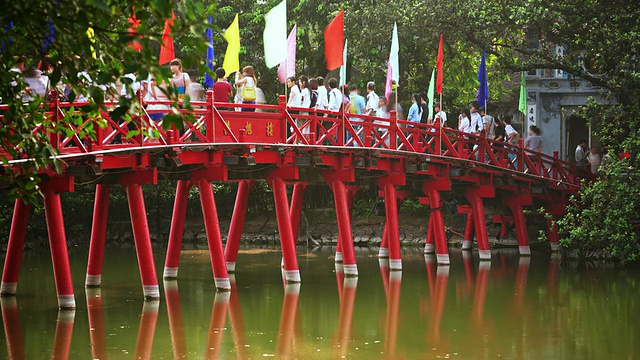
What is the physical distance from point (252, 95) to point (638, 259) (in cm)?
1348

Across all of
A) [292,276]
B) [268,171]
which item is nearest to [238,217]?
[268,171]

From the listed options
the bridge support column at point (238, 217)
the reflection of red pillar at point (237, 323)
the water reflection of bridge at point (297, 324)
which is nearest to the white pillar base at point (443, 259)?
the water reflection of bridge at point (297, 324)

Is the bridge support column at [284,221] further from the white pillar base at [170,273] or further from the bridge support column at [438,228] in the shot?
the bridge support column at [438,228]

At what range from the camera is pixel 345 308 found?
22.2m

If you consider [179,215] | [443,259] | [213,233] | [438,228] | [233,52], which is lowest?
[443,259]

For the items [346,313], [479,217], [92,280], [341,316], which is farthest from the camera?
[479,217]

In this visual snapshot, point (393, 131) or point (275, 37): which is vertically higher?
point (275, 37)

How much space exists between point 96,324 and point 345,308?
5212 millimetres

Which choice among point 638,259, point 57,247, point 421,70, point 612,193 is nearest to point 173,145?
point 57,247

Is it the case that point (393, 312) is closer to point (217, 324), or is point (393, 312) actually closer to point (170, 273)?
point (217, 324)

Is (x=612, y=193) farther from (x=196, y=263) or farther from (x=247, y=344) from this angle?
(x=247, y=344)

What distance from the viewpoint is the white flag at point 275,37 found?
23578 millimetres

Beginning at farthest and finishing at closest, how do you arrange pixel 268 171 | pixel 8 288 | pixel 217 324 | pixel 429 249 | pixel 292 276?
pixel 429 249
pixel 292 276
pixel 268 171
pixel 8 288
pixel 217 324

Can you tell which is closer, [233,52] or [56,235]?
[56,235]
